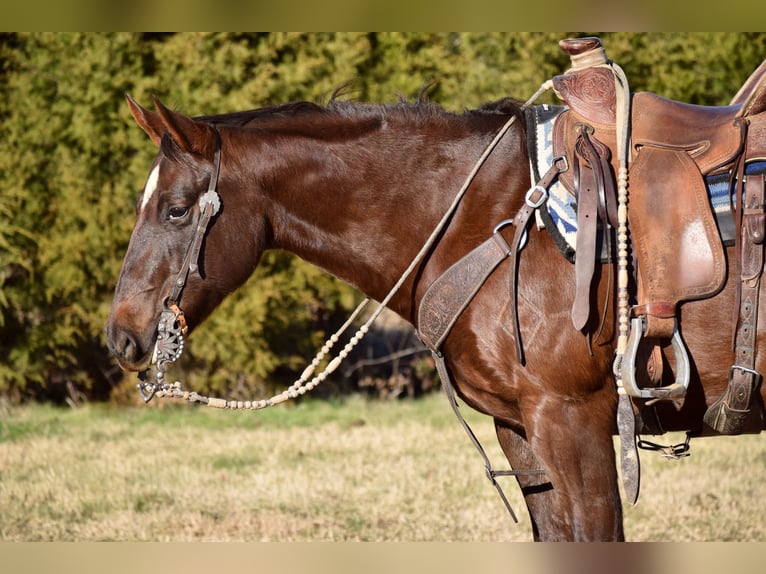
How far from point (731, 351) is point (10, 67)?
314 inches

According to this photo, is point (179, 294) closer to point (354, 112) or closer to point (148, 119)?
point (148, 119)

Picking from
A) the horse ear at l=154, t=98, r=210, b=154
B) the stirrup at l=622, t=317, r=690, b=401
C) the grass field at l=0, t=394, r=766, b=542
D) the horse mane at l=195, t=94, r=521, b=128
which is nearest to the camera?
the stirrup at l=622, t=317, r=690, b=401

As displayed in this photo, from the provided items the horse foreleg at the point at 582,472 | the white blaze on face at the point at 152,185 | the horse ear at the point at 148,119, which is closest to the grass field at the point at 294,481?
the horse foreleg at the point at 582,472

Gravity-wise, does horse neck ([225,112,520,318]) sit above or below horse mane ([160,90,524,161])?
below

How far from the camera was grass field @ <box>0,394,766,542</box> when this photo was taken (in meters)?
5.11

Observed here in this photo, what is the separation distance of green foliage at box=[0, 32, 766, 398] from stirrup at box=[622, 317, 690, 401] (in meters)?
5.79

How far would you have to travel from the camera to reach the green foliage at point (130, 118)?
8273mm

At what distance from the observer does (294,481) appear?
616 cm

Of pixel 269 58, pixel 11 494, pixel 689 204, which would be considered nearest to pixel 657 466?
pixel 689 204

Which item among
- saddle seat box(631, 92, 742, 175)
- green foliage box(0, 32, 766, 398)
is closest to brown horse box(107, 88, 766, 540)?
saddle seat box(631, 92, 742, 175)

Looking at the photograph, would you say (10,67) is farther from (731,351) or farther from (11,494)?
(731,351)

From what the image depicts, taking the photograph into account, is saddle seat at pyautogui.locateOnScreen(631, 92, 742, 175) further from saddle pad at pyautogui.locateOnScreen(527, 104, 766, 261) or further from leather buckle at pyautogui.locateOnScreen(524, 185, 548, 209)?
leather buckle at pyautogui.locateOnScreen(524, 185, 548, 209)

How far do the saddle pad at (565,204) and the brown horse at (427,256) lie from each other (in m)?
0.06

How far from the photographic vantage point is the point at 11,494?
580 centimetres
